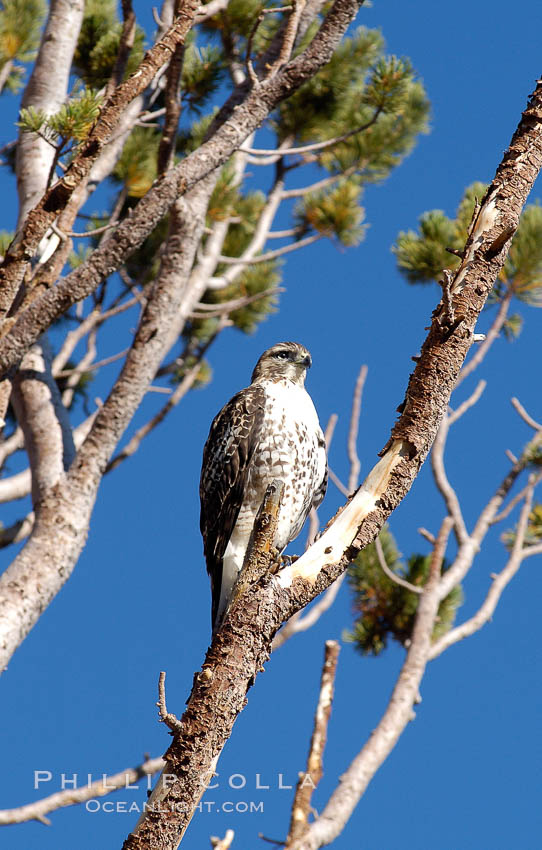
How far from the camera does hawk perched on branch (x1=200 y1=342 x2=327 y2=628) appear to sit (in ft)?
15.8

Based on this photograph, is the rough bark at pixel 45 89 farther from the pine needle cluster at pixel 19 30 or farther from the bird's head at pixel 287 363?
the bird's head at pixel 287 363

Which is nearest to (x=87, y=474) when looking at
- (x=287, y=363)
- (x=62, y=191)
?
(x=287, y=363)

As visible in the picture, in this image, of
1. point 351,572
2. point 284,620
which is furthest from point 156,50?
point 351,572

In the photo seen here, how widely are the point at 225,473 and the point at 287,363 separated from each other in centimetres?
88

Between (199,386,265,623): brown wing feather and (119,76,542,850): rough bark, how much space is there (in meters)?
1.77

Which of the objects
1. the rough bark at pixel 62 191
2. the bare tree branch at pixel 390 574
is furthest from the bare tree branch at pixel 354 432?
the rough bark at pixel 62 191

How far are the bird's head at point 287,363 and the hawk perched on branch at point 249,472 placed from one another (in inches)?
13.3

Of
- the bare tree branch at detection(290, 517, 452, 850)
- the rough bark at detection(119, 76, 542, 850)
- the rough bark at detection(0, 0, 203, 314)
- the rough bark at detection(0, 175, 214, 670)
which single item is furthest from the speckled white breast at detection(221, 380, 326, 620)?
the rough bark at detection(119, 76, 542, 850)

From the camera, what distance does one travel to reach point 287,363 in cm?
549

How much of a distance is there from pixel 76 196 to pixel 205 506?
5.51 ft

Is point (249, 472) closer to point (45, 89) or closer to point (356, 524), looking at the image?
point (356, 524)

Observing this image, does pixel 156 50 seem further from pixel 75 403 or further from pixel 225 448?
pixel 75 403

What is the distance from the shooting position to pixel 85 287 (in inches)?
166

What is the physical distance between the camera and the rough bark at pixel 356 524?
2.69 m
